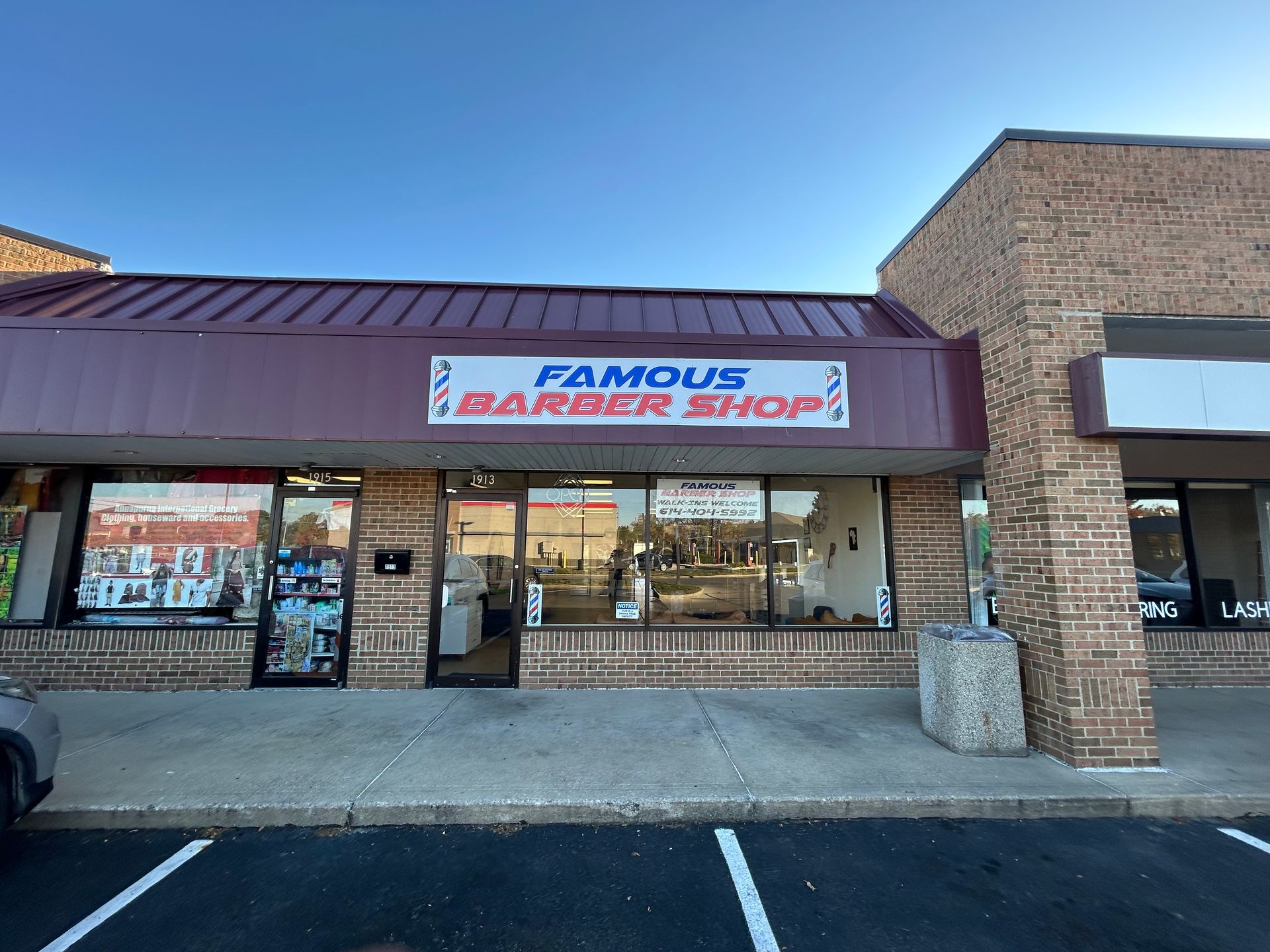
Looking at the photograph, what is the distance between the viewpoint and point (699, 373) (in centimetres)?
532

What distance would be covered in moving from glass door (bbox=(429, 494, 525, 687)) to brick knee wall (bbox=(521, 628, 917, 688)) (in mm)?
364

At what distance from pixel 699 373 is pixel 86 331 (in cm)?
599

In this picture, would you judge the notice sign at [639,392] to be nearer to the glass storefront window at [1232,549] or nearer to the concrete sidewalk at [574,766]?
the concrete sidewalk at [574,766]

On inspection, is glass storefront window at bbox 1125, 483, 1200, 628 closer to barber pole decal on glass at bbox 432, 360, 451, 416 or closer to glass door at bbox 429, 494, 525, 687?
glass door at bbox 429, 494, 525, 687

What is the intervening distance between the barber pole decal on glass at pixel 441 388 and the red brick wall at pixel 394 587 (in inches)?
81.2

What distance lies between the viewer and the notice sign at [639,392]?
5230 millimetres

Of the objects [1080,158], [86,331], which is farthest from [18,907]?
[1080,158]

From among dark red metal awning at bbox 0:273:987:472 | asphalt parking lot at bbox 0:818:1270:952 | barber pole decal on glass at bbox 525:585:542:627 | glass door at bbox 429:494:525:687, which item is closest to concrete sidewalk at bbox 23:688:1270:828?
asphalt parking lot at bbox 0:818:1270:952

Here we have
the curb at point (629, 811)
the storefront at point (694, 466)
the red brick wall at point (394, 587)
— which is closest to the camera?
the curb at point (629, 811)

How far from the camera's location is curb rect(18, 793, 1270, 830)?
3.74 meters

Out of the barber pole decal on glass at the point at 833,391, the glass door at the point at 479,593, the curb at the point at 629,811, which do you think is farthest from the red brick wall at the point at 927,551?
the glass door at the point at 479,593

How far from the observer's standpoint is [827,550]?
7418mm

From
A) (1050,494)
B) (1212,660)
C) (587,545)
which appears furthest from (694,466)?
(1212,660)

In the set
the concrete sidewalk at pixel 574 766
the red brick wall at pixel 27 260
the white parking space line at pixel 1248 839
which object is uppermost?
the red brick wall at pixel 27 260
